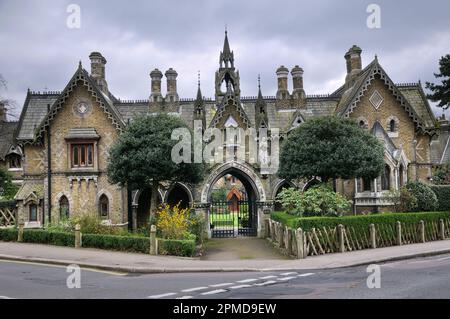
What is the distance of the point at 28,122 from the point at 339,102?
83.5 ft

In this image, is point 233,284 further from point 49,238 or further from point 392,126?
point 392,126

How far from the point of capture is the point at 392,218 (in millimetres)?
24578

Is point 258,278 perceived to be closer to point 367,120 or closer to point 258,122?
point 258,122

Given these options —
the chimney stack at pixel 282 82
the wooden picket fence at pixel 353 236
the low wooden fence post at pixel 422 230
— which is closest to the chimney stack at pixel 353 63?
the chimney stack at pixel 282 82

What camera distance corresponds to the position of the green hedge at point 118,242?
21.3 metres

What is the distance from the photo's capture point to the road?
38.6 feet

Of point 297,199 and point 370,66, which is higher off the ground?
point 370,66

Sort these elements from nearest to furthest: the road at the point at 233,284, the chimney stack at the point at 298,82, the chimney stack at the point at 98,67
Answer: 1. the road at the point at 233,284
2. the chimney stack at the point at 298,82
3. the chimney stack at the point at 98,67

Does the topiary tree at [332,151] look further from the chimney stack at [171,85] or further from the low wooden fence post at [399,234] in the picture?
the chimney stack at [171,85]

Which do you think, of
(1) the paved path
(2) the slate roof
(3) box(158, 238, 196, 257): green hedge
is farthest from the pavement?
(2) the slate roof

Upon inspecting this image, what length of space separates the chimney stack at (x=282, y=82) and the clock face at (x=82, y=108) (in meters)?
15.6

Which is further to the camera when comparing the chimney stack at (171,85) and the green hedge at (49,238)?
the chimney stack at (171,85)

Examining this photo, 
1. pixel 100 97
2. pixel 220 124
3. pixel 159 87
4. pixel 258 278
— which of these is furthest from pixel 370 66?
Result: pixel 258 278
